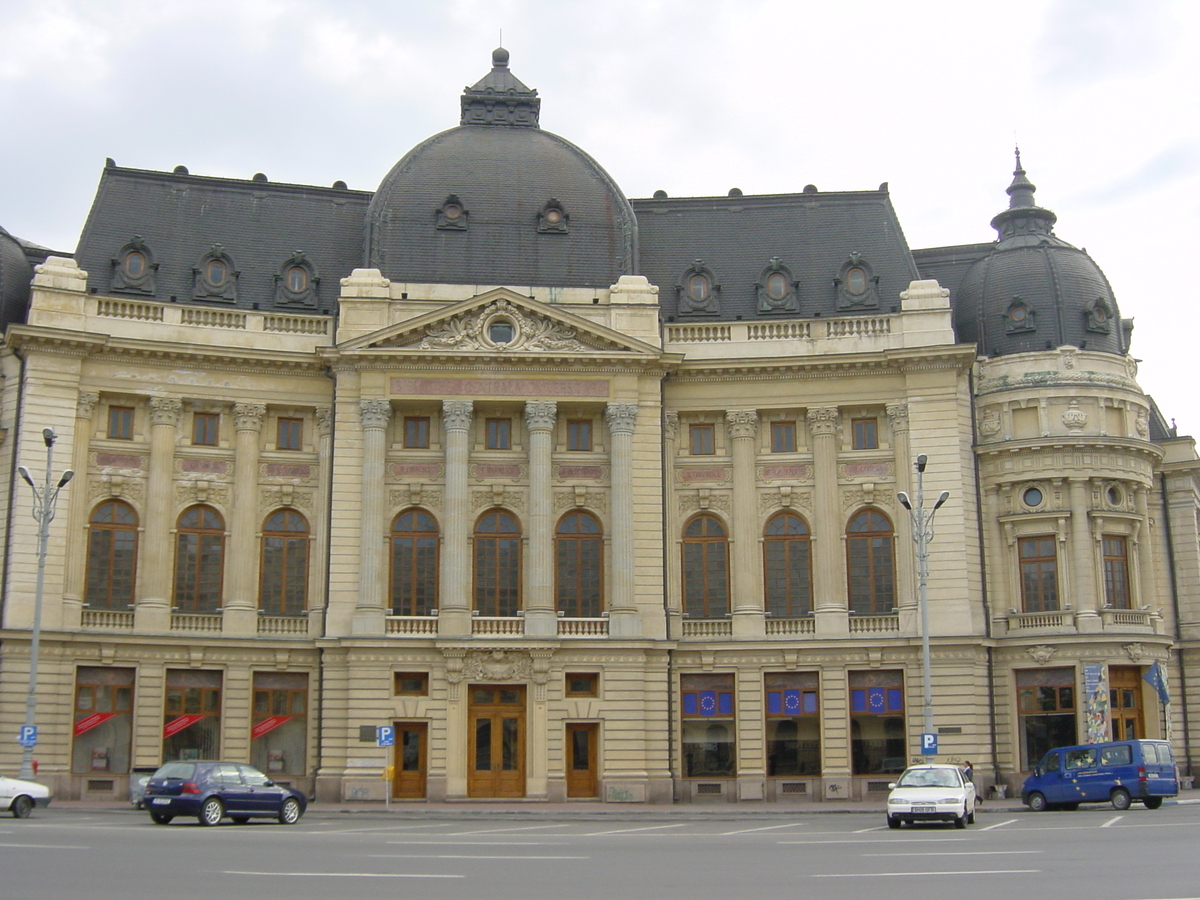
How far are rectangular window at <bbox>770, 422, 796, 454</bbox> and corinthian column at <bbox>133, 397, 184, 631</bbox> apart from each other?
2216 cm

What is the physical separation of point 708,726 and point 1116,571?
16.4 m

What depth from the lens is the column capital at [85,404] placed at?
51156 mm

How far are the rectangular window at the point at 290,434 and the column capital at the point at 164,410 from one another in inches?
151

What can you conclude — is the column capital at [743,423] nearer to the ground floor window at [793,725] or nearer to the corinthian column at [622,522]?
the corinthian column at [622,522]

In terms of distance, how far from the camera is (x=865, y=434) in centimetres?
5397

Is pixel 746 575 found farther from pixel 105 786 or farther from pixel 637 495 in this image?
pixel 105 786

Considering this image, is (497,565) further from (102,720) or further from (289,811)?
(289,811)

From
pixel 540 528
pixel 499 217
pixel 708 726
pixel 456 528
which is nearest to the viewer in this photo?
pixel 456 528

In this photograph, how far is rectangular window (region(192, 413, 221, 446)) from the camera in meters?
52.9

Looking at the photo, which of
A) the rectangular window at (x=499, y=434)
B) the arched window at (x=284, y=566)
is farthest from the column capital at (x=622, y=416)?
the arched window at (x=284, y=566)

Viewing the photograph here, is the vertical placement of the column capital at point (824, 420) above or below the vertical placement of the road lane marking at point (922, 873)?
above

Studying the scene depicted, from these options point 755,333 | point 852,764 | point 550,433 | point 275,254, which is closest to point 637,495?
point 550,433

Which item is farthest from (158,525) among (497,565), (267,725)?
(497,565)

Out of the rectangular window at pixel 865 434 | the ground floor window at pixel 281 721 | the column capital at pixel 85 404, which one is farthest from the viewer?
the rectangular window at pixel 865 434
